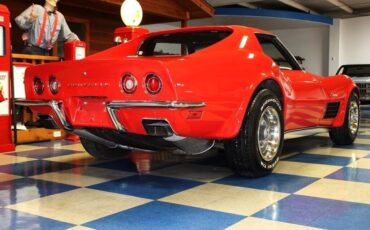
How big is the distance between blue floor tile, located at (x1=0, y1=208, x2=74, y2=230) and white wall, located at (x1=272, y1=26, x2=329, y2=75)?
65.0 feet

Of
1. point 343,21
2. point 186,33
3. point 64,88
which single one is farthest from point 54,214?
point 343,21

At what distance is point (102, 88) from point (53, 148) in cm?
253

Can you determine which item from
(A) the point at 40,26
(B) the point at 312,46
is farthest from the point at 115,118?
(B) the point at 312,46

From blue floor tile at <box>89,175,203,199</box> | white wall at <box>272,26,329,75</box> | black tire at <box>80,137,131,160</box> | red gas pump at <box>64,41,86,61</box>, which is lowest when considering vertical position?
blue floor tile at <box>89,175,203,199</box>

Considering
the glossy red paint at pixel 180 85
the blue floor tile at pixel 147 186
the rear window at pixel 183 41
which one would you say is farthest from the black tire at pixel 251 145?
the rear window at pixel 183 41

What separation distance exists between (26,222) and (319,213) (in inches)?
62.5

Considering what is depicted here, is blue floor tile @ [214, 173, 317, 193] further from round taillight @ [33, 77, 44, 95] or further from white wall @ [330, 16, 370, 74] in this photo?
white wall @ [330, 16, 370, 74]

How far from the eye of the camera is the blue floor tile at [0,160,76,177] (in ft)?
12.4

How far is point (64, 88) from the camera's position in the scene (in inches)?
125

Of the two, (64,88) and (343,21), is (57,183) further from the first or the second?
(343,21)

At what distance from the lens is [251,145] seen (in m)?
3.27

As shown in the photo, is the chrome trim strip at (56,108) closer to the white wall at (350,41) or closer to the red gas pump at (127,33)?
the red gas pump at (127,33)

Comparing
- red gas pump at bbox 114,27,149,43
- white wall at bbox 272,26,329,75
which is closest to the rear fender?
red gas pump at bbox 114,27,149,43

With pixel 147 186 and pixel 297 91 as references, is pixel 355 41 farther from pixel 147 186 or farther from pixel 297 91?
pixel 147 186
